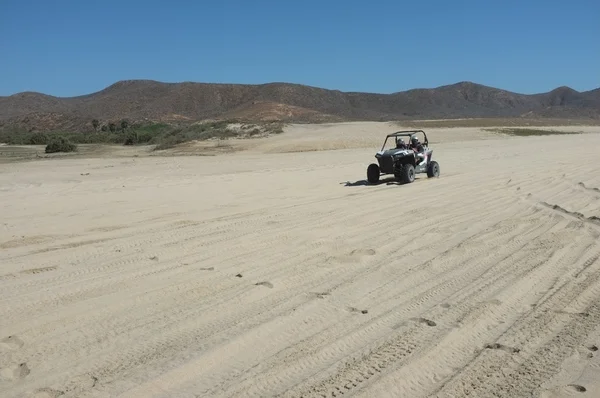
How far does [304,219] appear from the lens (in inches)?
371

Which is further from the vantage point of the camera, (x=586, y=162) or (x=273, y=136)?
(x=273, y=136)

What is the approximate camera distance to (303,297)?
5344 mm

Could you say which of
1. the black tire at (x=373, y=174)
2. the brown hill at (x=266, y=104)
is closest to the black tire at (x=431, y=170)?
the black tire at (x=373, y=174)

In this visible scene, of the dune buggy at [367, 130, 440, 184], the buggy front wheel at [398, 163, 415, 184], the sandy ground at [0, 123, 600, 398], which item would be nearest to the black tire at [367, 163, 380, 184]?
the dune buggy at [367, 130, 440, 184]

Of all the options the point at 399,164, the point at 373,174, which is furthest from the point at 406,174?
the point at 373,174

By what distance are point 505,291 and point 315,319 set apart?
1.86m

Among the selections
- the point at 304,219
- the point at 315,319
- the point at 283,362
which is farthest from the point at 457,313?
the point at 304,219

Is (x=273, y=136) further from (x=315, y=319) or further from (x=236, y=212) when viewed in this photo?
(x=315, y=319)

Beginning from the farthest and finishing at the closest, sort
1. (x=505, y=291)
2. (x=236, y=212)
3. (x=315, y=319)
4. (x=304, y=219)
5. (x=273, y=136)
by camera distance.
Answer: (x=273, y=136) < (x=236, y=212) < (x=304, y=219) < (x=505, y=291) < (x=315, y=319)

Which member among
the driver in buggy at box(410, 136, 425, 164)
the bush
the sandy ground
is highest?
the driver in buggy at box(410, 136, 425, 164)

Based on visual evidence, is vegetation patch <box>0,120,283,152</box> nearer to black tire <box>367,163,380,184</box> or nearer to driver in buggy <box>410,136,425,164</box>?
driver in buggy <box>410,136,425,164</box>

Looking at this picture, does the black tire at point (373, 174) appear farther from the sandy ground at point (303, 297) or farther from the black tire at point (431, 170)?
the sandy ground at point (303, 297)

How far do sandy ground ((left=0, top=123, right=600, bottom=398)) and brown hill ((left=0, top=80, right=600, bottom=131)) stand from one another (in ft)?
162

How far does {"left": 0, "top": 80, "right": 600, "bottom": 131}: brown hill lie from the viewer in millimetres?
72625
